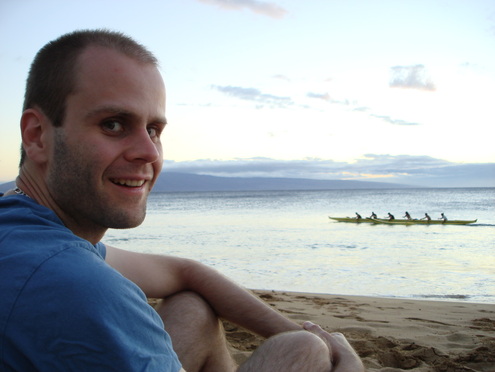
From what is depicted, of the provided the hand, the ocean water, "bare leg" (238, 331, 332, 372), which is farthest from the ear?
the ocean water

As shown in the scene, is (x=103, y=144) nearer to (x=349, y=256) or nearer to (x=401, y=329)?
(x=401, y=329)

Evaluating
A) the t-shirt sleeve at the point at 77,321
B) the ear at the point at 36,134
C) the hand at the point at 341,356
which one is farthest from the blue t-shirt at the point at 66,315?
the hand at the point at 341,356

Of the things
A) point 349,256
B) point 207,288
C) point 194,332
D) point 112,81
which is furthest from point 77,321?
point 349,256

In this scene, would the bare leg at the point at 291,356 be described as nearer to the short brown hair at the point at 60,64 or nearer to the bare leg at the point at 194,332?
the bare leg at the point at 194,332

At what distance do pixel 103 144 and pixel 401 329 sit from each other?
4.13m

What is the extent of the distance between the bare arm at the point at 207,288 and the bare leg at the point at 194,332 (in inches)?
1.9

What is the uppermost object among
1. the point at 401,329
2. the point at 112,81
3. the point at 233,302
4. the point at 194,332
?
the point at 112,81

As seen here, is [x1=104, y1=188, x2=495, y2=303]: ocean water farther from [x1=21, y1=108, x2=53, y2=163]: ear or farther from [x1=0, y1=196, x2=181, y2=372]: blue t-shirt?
[x1=0, y1=196, x2=181, y2=372]: blue t-shirt

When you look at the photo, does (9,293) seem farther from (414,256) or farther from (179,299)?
(414,256)

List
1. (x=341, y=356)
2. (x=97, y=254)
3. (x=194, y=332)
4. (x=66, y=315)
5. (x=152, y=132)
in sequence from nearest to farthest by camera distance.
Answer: (x=66, y=315) < (x=97, y=254) < (x=152, y=132) < (x=341, y=356) < (x=194, y=332)

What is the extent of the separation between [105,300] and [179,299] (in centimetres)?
122

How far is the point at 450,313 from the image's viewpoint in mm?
5609

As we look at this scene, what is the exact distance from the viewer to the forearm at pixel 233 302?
227 centimetres

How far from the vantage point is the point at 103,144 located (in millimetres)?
1411
